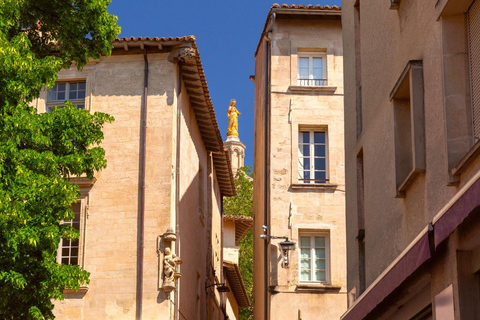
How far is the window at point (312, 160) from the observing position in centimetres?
2562

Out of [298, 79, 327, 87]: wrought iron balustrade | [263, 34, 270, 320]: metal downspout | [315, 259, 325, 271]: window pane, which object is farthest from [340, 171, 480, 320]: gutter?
[298, 79, 327, 87]: wrought iron balustrade

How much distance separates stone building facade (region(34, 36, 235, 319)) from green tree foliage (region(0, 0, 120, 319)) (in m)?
7.84

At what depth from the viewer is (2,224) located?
12023 millimetres

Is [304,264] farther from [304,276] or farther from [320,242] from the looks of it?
[320,242]

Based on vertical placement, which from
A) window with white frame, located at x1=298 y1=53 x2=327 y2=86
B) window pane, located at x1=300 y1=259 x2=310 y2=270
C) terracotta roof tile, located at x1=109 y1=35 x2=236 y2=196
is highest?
window with white frame, located at x1=298 y1=53 x2=327 y2=86

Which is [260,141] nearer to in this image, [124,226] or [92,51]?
[124,226]

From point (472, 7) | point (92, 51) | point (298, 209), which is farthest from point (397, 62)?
point (298, 209)

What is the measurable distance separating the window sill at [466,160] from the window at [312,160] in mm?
16412

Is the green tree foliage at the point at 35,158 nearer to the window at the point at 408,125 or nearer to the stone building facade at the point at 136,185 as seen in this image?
the window at the point at 408,125

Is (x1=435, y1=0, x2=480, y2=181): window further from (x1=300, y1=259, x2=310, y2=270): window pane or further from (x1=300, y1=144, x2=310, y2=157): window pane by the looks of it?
(x1=300, y1=144, x2=310, y2=157): window pane

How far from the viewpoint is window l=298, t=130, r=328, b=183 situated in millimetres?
25625

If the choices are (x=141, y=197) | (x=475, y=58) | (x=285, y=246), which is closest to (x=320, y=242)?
(x=285, y=246)

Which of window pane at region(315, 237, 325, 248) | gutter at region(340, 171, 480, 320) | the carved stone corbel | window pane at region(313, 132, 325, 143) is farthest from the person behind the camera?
window pane at region(313, 132, 325, 143)

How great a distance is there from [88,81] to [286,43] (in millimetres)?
6442
